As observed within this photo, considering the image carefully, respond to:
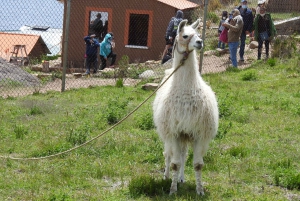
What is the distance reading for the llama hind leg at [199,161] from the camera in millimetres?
6246

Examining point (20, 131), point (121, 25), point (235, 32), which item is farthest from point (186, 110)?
point (121, 25)

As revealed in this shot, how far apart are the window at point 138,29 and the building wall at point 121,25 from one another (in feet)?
0.38

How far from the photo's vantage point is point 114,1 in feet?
71.5

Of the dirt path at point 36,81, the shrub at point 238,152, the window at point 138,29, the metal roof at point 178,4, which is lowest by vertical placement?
the shrub at point 238,152

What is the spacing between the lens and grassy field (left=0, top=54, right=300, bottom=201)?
633cm

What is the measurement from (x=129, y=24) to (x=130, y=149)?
14.5m

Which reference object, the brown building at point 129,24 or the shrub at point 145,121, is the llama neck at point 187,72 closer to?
the shrub at point 145,121

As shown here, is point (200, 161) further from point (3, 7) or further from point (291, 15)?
point (291, 15)

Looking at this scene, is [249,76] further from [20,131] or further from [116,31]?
[116,31]

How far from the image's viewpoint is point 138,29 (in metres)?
22.0

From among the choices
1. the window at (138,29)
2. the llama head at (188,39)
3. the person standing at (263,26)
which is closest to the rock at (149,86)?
the person standing at (263,26)

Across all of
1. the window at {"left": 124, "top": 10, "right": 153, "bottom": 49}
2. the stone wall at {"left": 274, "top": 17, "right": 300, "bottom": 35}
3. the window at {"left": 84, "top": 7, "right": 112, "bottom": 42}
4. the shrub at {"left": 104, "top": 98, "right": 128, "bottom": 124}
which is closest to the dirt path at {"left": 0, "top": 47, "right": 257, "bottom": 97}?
the shrub at {"left": 104, "top": 98, "right": 128, "bottom": 124}

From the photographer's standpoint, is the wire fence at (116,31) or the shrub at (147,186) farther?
the wire fence at (116,31)

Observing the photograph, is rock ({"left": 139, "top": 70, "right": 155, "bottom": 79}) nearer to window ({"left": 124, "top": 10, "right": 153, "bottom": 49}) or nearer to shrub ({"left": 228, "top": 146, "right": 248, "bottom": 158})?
window ({"left": 124, "top": 10, "right": 153, "bottom": 49})
